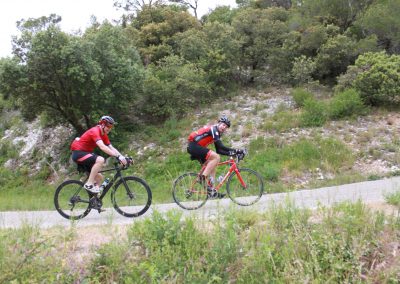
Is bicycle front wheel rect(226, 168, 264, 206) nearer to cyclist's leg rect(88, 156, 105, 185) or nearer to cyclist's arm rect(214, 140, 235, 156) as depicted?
cyclist's arm rect(214, 140, 235, 156)

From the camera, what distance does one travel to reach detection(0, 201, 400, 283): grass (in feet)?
14.4

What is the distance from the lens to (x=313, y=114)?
18.4 meters

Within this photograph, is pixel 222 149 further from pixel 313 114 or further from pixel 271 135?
pixel 313 114

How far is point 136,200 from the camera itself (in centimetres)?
804

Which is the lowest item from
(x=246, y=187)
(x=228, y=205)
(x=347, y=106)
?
(x=228, y=205)

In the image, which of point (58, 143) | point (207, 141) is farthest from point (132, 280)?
point (58, 143)

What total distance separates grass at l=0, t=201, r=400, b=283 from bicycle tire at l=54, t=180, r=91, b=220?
2785 millimetres

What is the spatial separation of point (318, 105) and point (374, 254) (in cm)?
1475

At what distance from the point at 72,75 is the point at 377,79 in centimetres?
1350

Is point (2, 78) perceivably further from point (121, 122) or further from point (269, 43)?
point (269, 43)

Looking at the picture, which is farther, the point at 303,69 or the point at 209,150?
the point at 303,69

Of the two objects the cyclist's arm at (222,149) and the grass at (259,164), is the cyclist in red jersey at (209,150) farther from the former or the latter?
the grass at (259,164)

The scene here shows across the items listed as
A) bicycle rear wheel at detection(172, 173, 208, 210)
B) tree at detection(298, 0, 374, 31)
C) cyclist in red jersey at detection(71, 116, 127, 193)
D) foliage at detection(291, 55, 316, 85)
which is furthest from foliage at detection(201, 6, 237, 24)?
cyclist in red jersey at detection(71, 116, 127, 193)

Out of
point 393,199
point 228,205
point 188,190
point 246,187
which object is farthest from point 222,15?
point 393,199
